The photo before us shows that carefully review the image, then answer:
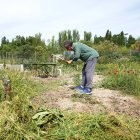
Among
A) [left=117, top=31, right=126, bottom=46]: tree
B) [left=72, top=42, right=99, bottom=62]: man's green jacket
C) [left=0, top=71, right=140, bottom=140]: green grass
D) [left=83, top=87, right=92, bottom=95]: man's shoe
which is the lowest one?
[left=0, top=71, right=140, bottom=140]: green grass

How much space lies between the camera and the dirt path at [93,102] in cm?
630

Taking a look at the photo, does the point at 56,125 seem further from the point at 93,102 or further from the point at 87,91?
the point at 87,91

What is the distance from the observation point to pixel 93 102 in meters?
6.82

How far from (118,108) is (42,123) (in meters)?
2.04

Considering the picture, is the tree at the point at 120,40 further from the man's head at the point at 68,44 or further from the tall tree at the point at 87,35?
the man's head at the point at 68,44

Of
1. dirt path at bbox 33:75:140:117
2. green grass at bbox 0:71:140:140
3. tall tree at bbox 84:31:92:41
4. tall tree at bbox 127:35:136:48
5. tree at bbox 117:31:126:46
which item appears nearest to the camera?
green grass at bbox 0:71:140:140

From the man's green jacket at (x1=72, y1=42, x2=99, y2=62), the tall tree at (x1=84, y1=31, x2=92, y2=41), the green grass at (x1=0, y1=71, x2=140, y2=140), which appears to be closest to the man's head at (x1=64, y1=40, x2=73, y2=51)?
the man's green jacket at (x1=72, y1=42, x2=99, y2=62)

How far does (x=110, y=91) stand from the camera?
27.0ft


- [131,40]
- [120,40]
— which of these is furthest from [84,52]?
[131,40]

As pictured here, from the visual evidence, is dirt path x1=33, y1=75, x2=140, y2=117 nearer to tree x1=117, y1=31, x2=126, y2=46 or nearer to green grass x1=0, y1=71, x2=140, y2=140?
green grass x1=0, y1=71, x2=140, y2=140

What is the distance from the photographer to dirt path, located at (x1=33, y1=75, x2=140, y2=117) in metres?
6.30

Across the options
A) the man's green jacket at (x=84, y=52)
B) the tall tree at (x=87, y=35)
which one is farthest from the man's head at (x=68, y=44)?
the tall tree at (x=87, y=35)

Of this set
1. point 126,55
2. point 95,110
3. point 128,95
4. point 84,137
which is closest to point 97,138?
point 84,137

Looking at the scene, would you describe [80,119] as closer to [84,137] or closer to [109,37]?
[84,137]
